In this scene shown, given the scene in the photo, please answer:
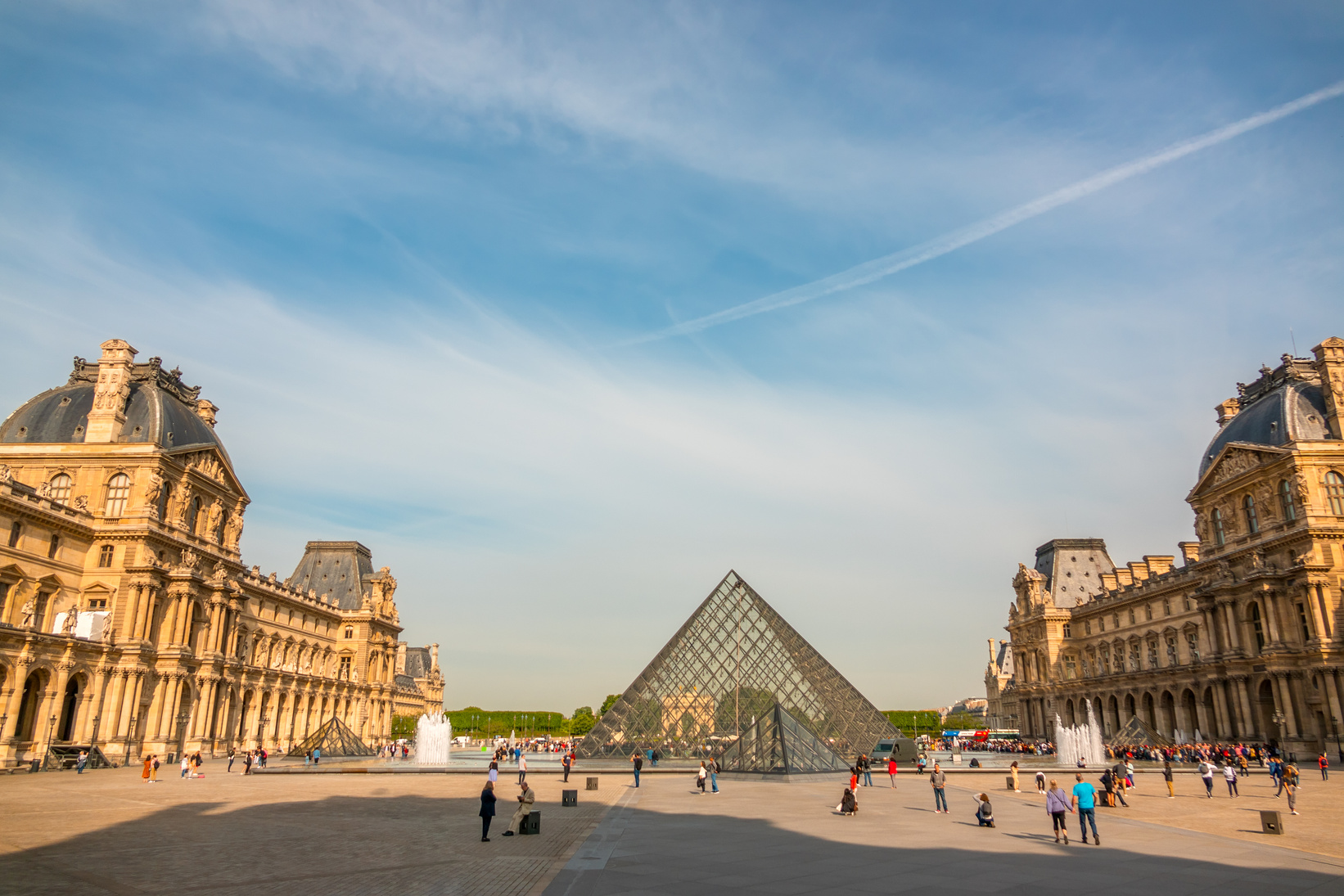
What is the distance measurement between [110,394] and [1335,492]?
5579 cm

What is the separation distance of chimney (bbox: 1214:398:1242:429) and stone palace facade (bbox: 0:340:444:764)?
5636cm

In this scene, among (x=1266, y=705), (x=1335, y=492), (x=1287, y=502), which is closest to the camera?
(x=1335, y=492)

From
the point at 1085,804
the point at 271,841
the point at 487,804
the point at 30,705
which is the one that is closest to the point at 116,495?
the point at 30,705

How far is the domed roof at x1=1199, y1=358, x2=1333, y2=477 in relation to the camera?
39.9m

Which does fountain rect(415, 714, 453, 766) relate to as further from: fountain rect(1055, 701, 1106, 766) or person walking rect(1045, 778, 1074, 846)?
person walking rect(1045, 778, 1074, 846)

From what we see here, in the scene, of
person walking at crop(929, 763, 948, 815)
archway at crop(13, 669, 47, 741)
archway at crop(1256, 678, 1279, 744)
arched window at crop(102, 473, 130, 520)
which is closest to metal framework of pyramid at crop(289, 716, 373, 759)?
archway at crop(13, 669, 47, 741)

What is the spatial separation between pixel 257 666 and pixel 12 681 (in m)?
19.0

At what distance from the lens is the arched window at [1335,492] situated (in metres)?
38.2

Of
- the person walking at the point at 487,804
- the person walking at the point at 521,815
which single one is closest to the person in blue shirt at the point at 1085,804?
the person walking at the point at 521,815

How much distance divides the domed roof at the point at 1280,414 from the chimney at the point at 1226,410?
11.6 feet

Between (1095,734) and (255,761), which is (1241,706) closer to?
(1095,734)

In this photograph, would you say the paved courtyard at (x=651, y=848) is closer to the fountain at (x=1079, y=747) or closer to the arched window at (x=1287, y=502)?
the fountain at (x=1079, y=747)

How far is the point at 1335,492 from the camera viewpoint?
3831 centimetres

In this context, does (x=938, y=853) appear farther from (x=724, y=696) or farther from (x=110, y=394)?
(x=110, y=394)
